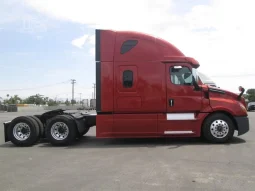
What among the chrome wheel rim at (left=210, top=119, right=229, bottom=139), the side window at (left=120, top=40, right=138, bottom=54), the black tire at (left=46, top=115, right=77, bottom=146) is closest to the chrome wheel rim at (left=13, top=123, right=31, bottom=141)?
the black tire at (left=46, top=115, right=77, bottom=146)

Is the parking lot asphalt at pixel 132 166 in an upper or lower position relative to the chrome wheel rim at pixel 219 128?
lower

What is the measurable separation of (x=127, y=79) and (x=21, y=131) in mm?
3871

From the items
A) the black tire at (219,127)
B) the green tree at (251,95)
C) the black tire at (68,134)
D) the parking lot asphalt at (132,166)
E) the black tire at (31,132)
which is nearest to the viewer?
the parking lot asphalt at (132,166)

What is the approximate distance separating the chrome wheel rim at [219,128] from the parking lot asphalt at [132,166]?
46 centimetres

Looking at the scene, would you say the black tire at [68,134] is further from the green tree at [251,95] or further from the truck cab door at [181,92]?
the green tree at [251,95]

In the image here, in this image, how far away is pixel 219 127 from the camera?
9.69 meters

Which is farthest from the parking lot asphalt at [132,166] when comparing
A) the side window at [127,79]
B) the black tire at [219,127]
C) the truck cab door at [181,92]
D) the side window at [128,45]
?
the side window at [128,45]

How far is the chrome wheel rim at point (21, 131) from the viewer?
10188mm

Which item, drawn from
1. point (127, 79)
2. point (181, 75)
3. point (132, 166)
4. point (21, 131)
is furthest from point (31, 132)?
point (181, 75)

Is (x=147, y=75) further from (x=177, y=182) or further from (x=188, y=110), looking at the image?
(x=177, y=182)

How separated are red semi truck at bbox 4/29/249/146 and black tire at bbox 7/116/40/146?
206 centimetres

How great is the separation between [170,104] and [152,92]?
2.17ft

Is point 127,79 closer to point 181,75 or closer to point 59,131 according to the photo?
point 181,75

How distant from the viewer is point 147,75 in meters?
9.70
